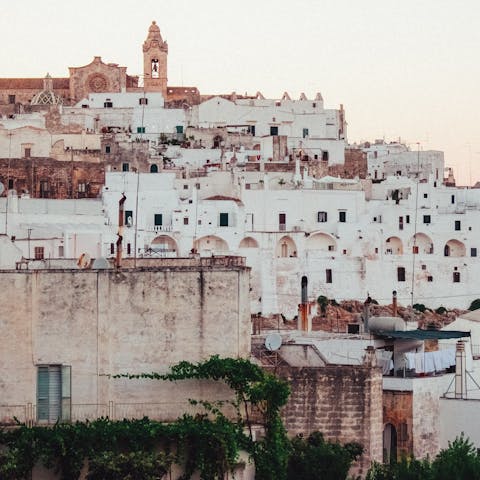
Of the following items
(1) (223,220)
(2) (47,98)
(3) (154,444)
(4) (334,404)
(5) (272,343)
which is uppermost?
(2) (47,98)

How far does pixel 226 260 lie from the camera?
2202cm

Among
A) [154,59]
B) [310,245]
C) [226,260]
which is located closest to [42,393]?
[226,260]

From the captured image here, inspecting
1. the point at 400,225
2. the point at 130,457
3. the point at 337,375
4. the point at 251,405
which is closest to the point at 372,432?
the point at 337,375

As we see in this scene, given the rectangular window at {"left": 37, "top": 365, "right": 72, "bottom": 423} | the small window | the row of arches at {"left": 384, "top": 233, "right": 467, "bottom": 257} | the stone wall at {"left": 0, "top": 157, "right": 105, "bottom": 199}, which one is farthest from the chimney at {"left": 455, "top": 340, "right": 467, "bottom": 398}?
the stone wall at {"left": 0, "top": 157, "right": 105, "bottom": 199}

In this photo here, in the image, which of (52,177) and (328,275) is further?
(52,177)

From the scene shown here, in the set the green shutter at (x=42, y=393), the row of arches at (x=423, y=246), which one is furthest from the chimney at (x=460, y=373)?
the row of arches at (x=423, y=246)

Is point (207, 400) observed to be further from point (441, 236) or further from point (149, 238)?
point (441, 236)

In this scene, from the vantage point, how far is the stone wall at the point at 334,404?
850 inches

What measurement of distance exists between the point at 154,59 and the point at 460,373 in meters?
52.7

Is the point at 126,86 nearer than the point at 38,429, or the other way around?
the point at 38,429

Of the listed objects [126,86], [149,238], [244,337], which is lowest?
[244,337]

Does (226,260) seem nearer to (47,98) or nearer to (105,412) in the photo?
(105,412)

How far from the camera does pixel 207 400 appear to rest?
18.4m

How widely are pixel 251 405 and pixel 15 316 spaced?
3.05 metres
